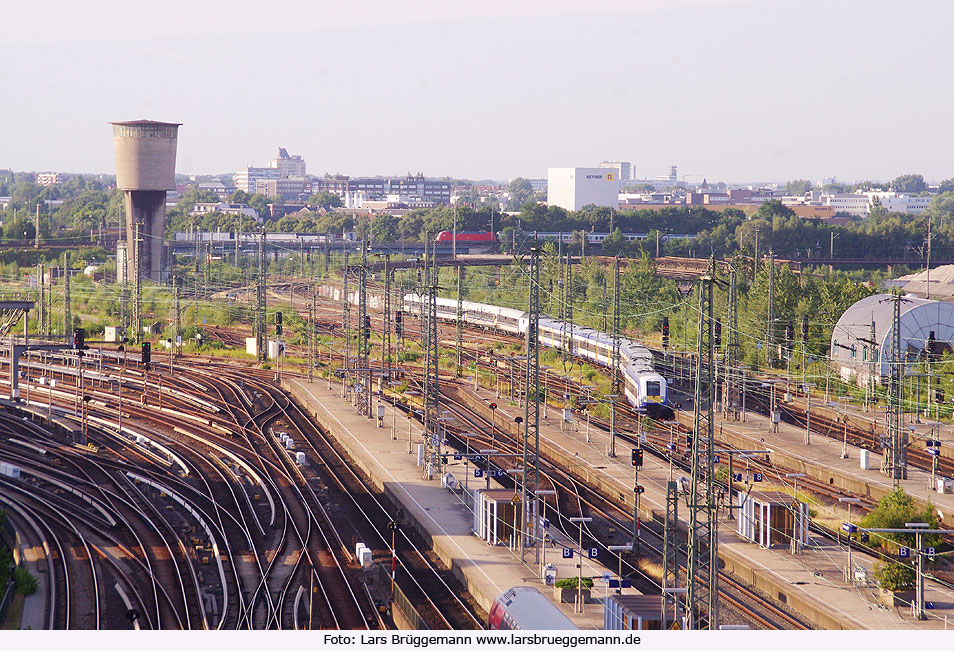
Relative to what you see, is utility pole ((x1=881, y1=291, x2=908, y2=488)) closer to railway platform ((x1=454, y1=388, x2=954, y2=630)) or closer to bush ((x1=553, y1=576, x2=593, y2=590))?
railway platform ((x1=454, y1=388, x2=954, y2=630))

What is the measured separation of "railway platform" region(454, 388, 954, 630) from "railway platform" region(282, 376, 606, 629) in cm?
308

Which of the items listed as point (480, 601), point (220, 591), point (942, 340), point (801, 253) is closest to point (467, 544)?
point (480, 601)

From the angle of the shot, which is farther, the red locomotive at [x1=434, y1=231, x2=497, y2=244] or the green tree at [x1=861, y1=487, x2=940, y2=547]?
the red locomotive at [x1=434, y1=231, x2=497, y2=244]

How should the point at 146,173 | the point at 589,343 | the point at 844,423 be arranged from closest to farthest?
the point at 844,423 → the point at 589,343 → the point at 146,173

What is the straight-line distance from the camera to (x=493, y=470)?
28938 millimetres

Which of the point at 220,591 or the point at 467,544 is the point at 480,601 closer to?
the point at 467,544

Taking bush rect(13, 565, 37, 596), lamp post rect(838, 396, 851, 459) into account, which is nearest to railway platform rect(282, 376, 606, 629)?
bush rect(13, 565, 37, 596)

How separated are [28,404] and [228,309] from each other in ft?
82.7

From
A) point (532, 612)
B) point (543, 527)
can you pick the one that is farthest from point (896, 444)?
point (532, 612)

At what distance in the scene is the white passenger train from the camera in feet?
117

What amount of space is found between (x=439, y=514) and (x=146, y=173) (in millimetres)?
50734

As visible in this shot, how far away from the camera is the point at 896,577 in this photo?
1978 cm

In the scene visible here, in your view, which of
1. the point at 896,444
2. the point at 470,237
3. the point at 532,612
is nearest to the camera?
the point at 532,612

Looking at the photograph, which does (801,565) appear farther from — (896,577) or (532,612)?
(532,612)
